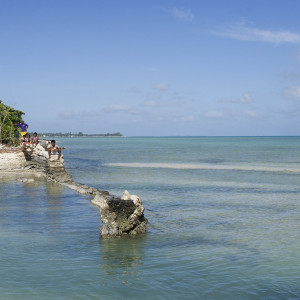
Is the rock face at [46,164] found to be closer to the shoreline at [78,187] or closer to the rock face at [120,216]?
the shoreline at [78,187]

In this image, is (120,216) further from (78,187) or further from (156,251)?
(78,187)

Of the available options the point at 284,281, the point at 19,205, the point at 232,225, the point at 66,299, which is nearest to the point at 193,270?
the point at 284,281

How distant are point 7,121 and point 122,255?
42.8m

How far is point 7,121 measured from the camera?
4966 cm

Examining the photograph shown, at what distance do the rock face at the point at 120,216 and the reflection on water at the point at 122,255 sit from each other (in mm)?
300

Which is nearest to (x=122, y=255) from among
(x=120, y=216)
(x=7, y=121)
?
(x=120, y=216)

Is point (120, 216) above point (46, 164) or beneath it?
beneath

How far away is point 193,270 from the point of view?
9.27 metres

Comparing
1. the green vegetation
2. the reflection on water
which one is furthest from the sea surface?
the green vegetation

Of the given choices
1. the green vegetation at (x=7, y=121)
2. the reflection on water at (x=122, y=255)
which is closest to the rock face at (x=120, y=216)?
the reflection on water at (x=122, y=255)

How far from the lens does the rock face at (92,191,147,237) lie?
465 inches

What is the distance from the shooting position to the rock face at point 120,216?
11.8 m

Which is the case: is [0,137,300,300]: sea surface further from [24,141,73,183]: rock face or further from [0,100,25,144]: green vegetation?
[0,100,25,144]: green vegetation

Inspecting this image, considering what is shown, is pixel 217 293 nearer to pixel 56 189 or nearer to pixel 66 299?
pixel 66 299
